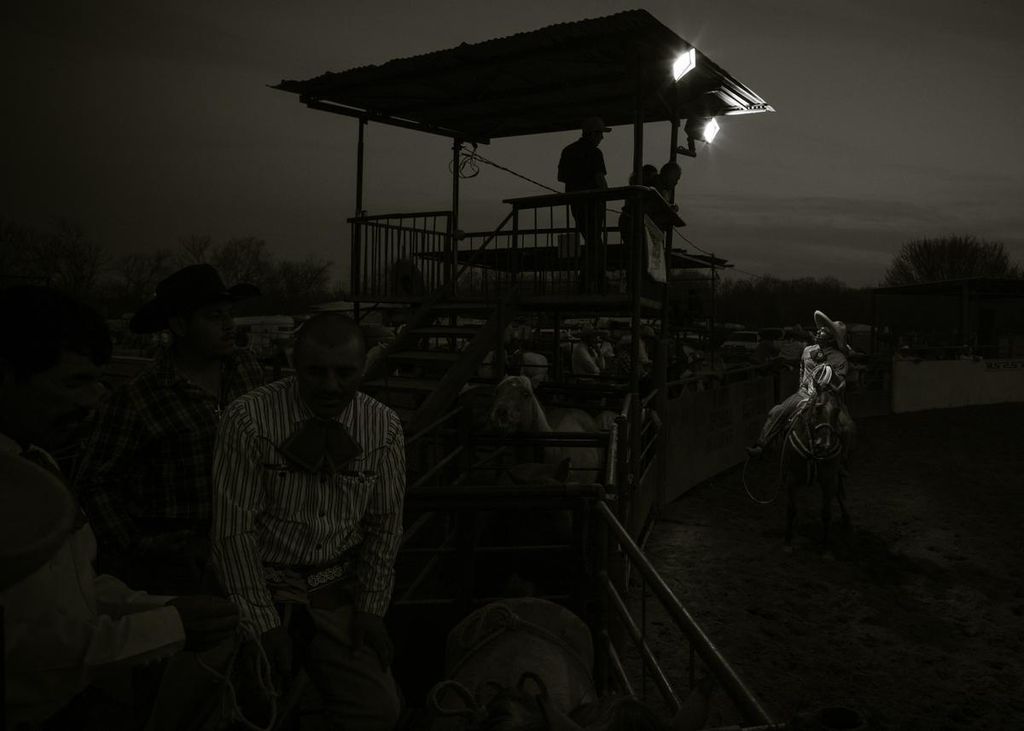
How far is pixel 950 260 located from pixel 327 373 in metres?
73.5

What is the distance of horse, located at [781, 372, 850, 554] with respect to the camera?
878 centimetres

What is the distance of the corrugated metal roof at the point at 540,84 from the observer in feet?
25.7

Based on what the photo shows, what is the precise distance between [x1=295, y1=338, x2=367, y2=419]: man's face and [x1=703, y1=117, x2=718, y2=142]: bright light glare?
9.69m

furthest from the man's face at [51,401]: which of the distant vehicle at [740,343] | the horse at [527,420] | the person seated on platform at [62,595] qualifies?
the distant vehicle at [740,343]

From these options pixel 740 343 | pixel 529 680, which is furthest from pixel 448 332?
pixel 740 343

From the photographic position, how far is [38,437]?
1625 millimetres

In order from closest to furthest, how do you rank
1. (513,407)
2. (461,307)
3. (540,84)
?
1. (513,407)
2. (461,307)
3. (540,84)

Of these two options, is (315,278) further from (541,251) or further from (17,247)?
(541,251)

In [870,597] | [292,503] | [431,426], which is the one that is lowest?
[870,597]

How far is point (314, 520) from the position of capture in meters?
2.36

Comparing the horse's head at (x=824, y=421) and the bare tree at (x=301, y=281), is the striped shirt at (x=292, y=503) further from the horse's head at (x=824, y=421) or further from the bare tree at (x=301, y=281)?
the bare tree at (x=301, y=281)

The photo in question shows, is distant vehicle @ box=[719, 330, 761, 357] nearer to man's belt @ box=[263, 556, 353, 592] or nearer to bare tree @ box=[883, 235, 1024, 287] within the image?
bare tree @ box=[883, 235, 1024, 287]

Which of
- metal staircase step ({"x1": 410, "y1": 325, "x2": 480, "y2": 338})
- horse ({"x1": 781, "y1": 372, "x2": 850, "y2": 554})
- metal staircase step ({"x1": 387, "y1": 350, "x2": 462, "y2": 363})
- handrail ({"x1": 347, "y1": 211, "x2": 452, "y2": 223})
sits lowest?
horse ({"x1": 781, "y1": 372, "x2": 850, "y2": 554})

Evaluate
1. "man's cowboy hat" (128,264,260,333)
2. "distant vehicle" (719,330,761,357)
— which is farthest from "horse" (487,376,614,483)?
"distant vehicle" (719,330,761,357)
